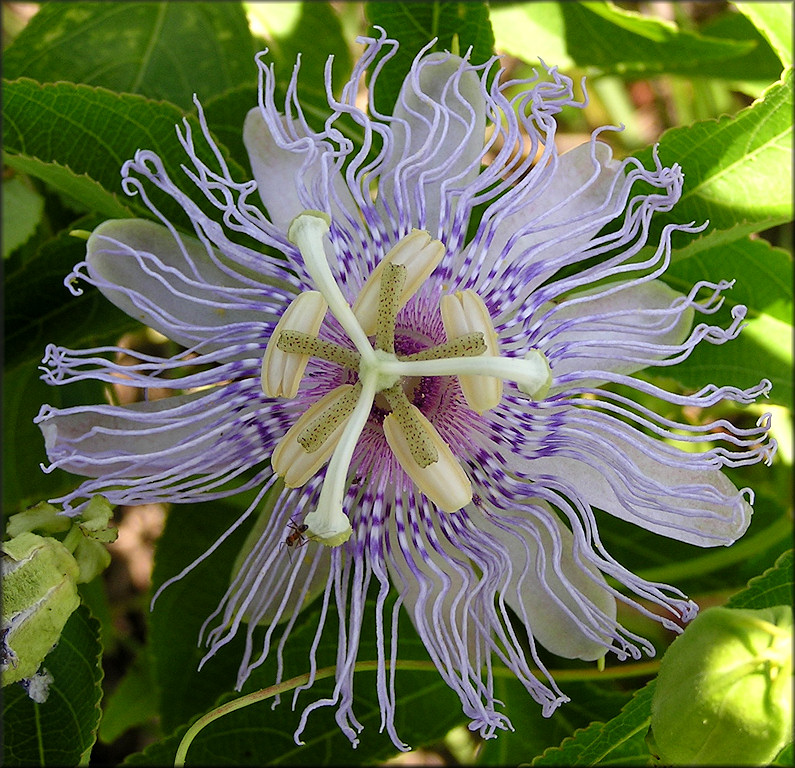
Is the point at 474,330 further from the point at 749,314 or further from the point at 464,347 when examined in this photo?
the point at 749,314

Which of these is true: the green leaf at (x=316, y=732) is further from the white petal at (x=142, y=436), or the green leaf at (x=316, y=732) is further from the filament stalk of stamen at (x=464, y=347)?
the filament stalk of stamen at (x=464, y=347)

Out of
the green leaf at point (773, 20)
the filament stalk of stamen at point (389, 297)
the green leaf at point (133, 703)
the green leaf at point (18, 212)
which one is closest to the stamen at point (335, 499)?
the filament stalk of stamen at point (389, 297)

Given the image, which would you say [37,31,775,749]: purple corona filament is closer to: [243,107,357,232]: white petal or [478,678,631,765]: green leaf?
[243,107,357,232]: white petal

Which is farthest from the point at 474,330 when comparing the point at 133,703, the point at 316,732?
the point at 133,703

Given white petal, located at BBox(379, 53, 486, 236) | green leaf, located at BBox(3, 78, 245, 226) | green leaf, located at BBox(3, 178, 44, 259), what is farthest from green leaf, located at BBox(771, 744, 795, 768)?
green leaf, located at BBox(3, 178, 44, 259)

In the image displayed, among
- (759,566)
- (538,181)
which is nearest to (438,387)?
(538,181)

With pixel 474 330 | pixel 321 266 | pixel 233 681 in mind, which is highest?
pixel 321 266

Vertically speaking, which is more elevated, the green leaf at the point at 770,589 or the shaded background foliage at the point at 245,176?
the shaded background foliage at the point at 245,176
